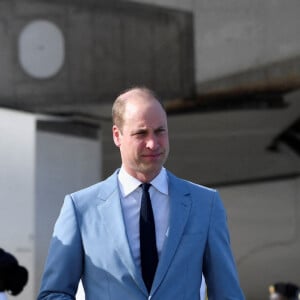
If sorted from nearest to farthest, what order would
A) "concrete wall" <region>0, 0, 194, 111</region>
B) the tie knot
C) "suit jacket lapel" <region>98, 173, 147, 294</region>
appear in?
"suit jacket lapel" <region>98, 173, 147, 294</region> < the tie knot < "concrete wall" <region>0, 0, 194, 111</region>

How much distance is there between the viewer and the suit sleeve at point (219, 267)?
278 cm

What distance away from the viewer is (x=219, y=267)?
109 inches

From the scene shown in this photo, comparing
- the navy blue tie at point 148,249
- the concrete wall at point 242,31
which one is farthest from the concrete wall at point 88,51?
the navy blue tie at point 148,249

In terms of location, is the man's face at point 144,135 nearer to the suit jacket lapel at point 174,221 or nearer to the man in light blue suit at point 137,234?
the man in light blue suit at point 137,234

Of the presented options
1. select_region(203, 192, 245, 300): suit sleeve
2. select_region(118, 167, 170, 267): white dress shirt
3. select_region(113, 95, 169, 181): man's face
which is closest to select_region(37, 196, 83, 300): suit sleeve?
select_region(118, 167, 170, 267): white dress shirt

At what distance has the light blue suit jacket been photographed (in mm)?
2713

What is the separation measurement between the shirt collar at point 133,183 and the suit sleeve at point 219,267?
6.4 inches

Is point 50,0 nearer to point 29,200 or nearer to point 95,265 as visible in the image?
point 29,200

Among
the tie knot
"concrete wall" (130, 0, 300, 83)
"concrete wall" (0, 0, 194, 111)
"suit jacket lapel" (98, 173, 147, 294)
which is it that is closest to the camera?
"suit jacket lapel" (98, 173, 147, 294)

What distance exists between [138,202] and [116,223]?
10cm

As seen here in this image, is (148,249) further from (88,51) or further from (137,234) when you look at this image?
(88,51)

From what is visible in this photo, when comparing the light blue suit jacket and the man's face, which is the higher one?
the man's face

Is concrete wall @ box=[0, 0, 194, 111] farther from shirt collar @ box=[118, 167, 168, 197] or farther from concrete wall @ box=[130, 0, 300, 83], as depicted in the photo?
shirt collar @ box=[118, 167, 168, 197]

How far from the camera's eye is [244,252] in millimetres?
13984
